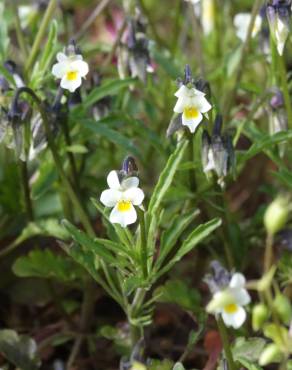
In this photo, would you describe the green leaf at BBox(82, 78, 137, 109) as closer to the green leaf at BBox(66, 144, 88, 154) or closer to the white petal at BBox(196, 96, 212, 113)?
the green leaf at BBox(66, 144, 88, 154)

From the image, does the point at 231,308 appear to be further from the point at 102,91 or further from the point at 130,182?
the point at 102,91

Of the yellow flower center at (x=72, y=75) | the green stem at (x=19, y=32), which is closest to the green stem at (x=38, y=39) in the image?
the green stem at (x=19, y=32)

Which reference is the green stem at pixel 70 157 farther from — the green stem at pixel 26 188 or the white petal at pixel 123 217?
the white petal at pixel 123 217

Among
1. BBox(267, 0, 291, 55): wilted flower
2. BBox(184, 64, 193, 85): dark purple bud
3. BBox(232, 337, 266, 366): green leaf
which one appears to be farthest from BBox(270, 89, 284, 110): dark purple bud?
BBox(232, 337, 266, 366): green leaf

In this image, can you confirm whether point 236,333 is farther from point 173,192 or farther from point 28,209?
point 28,209

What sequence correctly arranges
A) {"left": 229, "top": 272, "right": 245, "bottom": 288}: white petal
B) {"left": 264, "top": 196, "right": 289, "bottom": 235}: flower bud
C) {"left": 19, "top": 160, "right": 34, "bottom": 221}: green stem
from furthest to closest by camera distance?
1. {"left": 19, "top": 160, "right": 34, "bottom": 221}: green stem
2. {"left": 229, "top": 272, "right": 245, "bottom": 288}: white petal
3. {"left": 264, "top": 196, "right": 289, "bottom": 235}: flower bud

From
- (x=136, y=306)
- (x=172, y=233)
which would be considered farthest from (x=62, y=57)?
(x=136, y=306)
